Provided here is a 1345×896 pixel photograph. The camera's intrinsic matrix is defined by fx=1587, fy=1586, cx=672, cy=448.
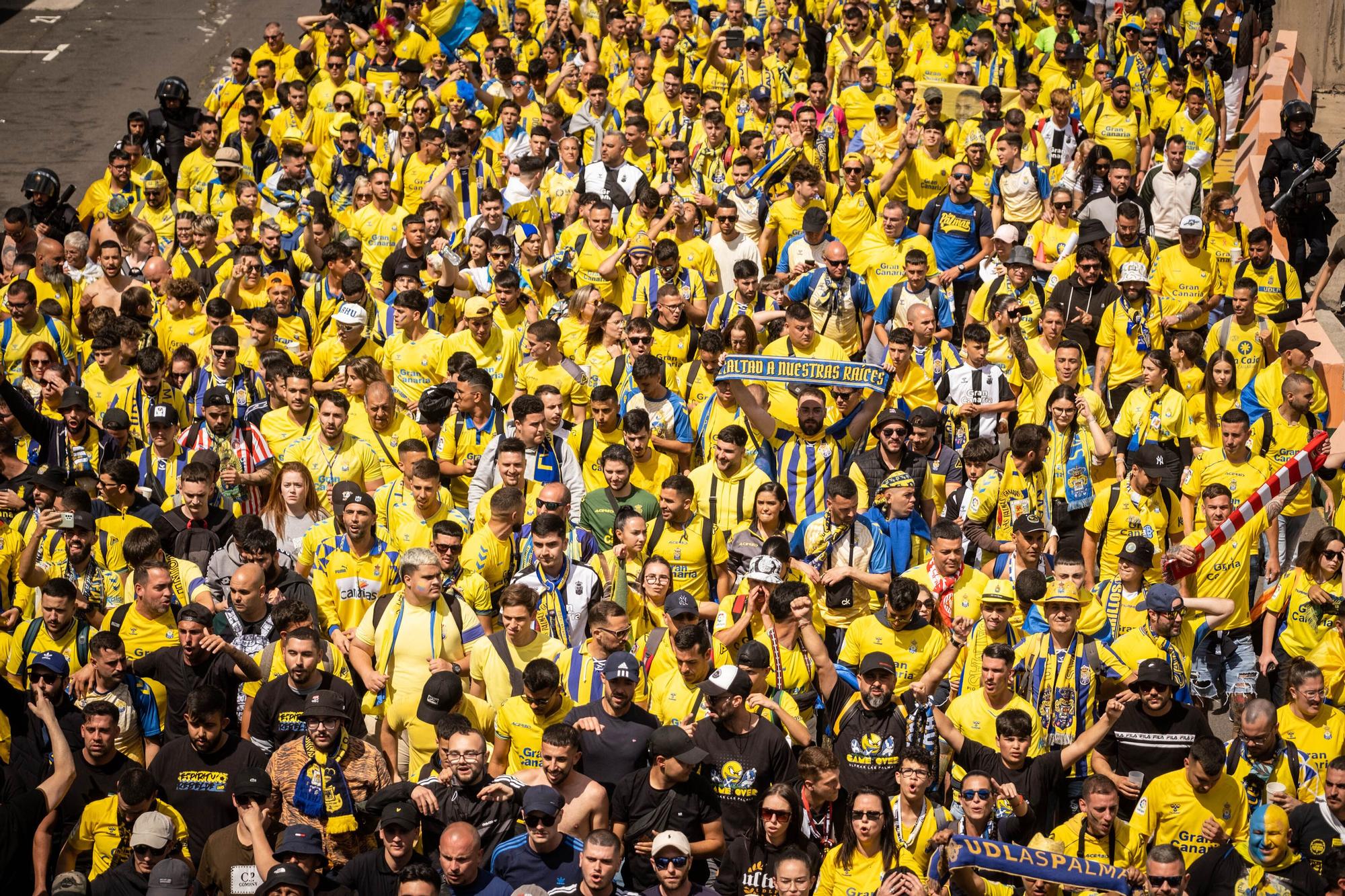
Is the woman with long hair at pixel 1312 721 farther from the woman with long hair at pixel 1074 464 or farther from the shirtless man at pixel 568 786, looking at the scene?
the shirtless man at pixel 568 786

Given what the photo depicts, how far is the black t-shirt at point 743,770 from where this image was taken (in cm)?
884

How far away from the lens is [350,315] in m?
13.4

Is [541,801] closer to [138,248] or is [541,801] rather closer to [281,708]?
→ [281,708]

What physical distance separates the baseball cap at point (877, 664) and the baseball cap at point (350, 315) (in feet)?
19.6

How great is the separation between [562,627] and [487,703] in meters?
1.06

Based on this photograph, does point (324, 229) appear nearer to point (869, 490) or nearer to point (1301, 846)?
point (869, 490)

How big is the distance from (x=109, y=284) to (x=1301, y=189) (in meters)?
11.6

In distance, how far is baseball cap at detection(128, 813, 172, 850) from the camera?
836 cm

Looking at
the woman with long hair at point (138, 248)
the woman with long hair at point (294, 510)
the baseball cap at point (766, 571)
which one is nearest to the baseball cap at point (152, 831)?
the woman with long hair at point (294, 510)

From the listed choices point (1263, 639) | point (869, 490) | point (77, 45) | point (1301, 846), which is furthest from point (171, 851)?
point (77, 45)

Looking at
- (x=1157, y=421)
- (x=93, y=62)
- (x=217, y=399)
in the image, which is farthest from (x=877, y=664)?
(x=93, y=62)

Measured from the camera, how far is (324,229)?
15.6 meters

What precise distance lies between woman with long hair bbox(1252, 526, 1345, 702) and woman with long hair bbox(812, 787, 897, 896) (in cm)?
394

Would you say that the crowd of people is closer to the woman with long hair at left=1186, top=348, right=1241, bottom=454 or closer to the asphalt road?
the woman with long hair at left=1186, top=348, right=1241, bottom=454
